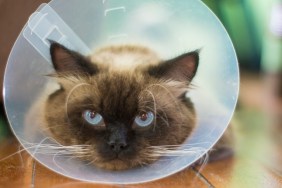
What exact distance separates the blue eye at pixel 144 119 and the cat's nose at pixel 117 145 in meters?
0.06

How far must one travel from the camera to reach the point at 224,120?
3.13 ft

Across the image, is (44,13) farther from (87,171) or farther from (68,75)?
(87,171)

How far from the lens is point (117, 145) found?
35.3 inches

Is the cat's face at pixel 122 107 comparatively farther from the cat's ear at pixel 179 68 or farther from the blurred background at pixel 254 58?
the blurred background at pixel 254 58

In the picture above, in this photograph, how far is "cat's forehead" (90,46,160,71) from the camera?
97 centimetres

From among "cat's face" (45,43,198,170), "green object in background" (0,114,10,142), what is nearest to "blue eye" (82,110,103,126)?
"cat's face" (45,43,198,170)

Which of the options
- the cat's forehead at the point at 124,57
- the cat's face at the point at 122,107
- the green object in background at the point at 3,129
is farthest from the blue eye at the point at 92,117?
the green object in background at the point at 3,129

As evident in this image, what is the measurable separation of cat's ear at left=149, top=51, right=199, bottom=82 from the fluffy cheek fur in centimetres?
2

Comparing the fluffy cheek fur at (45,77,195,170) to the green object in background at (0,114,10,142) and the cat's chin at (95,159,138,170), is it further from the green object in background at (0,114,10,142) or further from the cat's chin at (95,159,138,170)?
the green object in background at (0,114,10,142)

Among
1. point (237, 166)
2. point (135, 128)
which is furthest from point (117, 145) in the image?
point (237, 166)

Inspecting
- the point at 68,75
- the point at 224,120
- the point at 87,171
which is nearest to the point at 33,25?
the point at 68,75

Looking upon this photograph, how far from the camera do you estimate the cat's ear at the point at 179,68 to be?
0.90 meters

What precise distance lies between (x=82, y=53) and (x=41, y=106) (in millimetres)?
169

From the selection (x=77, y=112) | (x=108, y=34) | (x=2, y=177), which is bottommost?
(x=2, y=177)
